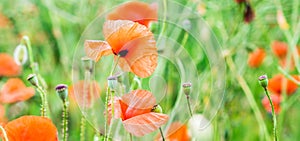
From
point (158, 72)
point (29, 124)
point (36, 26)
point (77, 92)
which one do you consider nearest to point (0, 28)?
point (36, 26)

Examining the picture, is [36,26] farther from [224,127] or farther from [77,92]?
[77,92]

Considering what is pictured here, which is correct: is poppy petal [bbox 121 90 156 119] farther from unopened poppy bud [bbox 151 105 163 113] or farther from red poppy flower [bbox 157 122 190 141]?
red poppy flower [bbox 157 122 190 141]

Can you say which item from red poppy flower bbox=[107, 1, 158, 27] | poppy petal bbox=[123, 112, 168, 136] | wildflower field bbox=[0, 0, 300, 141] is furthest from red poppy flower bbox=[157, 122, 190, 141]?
poppy petal bbox=[123, 112, 168, 136]

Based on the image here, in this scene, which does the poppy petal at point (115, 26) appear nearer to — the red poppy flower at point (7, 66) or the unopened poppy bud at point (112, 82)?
the unopened poppy bud at point (112, 82)

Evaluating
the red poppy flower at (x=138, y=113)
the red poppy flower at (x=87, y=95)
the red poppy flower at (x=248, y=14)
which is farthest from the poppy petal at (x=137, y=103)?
the red poppy flower at (x=248, y=14)

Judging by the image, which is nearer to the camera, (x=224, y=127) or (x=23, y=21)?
(x=224, y=127)

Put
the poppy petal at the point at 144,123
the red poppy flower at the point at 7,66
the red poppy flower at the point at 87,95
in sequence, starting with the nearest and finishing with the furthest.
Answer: the poppy petal at the point at 144,123 → the red poppy flower at the point at 87,95 → the red poppy flower at the point at 7,66

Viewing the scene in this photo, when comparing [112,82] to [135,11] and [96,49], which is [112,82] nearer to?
[96,49]

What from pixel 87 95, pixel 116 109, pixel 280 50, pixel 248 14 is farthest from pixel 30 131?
pixel 280 50
